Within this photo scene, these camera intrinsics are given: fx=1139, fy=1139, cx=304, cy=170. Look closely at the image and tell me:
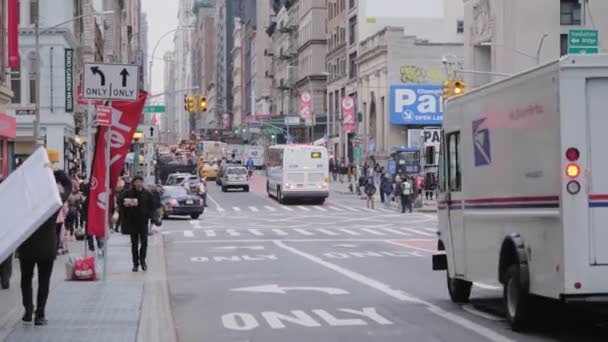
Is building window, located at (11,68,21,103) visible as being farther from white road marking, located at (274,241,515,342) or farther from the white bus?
white road marking, located at (274,241,515,342)

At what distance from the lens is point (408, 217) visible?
5222 cm

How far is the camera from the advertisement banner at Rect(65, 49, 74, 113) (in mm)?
52344

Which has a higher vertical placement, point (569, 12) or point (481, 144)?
point (569, 12)

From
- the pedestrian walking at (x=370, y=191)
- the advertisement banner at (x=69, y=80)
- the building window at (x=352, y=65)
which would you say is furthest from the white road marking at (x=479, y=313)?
the building window at (x=352, y=65)

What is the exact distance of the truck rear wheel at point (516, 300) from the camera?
12781 millimetres

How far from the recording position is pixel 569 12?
71375 mm

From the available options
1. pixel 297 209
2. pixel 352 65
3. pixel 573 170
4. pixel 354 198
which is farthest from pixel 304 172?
pixel 573 170

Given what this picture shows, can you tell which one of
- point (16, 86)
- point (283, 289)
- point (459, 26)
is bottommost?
point (283, 289)

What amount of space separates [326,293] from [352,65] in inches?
3402

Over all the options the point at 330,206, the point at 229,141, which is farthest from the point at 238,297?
the point at 229,141

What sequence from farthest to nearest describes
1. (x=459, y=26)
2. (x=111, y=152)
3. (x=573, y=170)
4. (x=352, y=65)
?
1. (x=352, y=65)
2. (x=459, y=26)
3. (x=111, y=152)
4. (x=573, y=170)

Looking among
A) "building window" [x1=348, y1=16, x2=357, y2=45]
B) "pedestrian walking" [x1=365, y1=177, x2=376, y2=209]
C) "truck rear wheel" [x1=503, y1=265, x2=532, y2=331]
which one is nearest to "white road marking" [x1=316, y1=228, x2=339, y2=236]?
"pedestrian walking" [x1=365, y1=177, x2=376, y2=209]

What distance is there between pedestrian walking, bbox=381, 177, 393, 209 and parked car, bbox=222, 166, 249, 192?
68.8 feet

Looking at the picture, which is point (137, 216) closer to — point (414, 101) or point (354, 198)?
point (354, 198)
